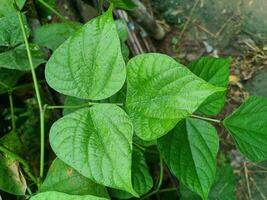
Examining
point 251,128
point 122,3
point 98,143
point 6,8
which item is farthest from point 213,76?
point 6,8

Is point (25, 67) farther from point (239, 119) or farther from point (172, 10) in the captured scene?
point (172, 10)

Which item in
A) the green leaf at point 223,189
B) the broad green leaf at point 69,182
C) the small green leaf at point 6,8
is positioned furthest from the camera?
the green leaf at point 223,189

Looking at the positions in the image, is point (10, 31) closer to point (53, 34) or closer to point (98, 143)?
point (53, 34)

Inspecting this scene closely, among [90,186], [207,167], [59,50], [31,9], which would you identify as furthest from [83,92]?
[31,9]

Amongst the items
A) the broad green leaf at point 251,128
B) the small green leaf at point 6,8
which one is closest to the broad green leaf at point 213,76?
the broad green leaf at point 251,128

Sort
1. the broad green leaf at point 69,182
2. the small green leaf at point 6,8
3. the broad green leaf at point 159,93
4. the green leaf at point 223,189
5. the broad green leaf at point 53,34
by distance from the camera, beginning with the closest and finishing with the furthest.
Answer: the broad green leaf at point 159,93 < the broad green leaf at point 69,182 < the small green leaf at point 6,8 < the broad green leaf at point 53,34 < the green leaf at point 223,189

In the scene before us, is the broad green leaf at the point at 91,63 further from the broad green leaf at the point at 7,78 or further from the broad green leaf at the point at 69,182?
the broad green leaf at the point at 7,78
